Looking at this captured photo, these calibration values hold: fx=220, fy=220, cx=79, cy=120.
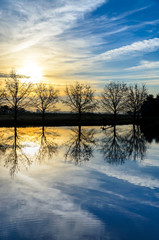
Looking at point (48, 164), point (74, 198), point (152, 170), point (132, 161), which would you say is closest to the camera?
point (74, 198)

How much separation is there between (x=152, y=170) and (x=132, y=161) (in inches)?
65.9

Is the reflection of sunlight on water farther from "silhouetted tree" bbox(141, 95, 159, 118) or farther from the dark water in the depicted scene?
"silhouetted tree" bbox(141, 95, 159, 118)

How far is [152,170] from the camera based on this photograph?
32.0 ft

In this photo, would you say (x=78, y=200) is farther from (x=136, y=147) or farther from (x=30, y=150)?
(x=136, y=147)

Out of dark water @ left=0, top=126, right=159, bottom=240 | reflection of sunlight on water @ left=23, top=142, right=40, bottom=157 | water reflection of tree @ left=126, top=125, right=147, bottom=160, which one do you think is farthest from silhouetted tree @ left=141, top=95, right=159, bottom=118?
dark water @ left=0, top=126, right=159, bottom=240

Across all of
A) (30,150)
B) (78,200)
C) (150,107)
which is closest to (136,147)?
(30,150)

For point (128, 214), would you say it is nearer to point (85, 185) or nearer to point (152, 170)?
point (85, 185)

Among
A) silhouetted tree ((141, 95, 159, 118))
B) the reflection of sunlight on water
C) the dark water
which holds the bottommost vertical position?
the dark water

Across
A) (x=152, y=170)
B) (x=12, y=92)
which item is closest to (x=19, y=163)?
(x=152, y=170)

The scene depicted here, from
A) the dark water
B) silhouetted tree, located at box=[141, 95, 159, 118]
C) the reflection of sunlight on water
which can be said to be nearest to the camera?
the dark water

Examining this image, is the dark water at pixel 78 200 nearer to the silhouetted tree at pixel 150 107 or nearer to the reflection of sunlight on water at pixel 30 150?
the reflection of sunlight on water at pixel 30 150

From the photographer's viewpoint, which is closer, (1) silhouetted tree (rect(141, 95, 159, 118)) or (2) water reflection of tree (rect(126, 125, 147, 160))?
(2) water reflection of tree (rect(126, 125, 147, 160))

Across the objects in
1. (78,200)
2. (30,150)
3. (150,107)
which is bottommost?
(78,200)

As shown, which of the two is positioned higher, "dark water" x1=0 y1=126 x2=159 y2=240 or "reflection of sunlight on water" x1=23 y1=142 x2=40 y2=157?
"reflection of sunlight on water" x1=23 y1=142 x2=40 y2=157
